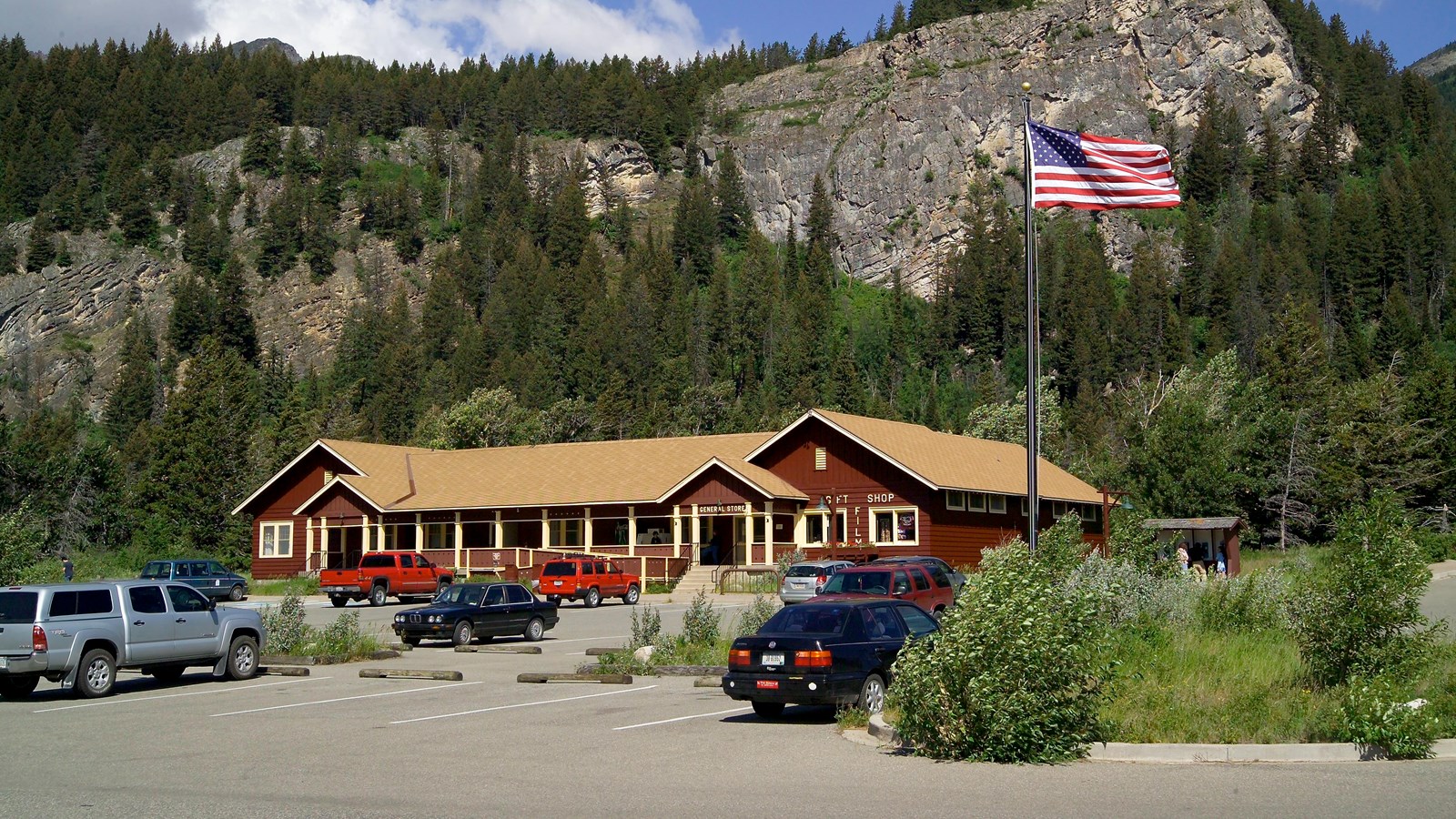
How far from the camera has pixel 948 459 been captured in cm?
5462

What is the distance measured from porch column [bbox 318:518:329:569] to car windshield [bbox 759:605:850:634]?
145 ft

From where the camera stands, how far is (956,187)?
180 metres

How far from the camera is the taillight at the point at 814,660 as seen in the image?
1498 centimetres

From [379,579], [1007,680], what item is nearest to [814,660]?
[1007,680]

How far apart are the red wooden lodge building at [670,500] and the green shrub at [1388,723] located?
3645cm

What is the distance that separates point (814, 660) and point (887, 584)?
31.0 feet

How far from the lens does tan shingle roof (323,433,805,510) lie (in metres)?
53.4

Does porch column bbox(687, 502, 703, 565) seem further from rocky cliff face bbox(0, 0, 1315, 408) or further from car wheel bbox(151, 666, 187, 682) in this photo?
rocky cliff face bbox(0, 0, 1315, 408)

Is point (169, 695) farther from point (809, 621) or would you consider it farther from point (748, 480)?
point (748, 480)

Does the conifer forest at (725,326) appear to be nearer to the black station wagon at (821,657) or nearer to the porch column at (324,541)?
the porch column at (324,541)

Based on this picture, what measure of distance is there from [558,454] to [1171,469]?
2892 centimetres

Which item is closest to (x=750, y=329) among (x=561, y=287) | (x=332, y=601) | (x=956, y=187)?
(x=561, y=287)

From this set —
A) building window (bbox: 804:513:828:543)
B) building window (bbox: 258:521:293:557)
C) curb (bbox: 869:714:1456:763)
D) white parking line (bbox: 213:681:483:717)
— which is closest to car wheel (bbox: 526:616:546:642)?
white parking line (bbox: 213:681:483:717)

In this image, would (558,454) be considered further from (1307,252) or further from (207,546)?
(1307,252)
